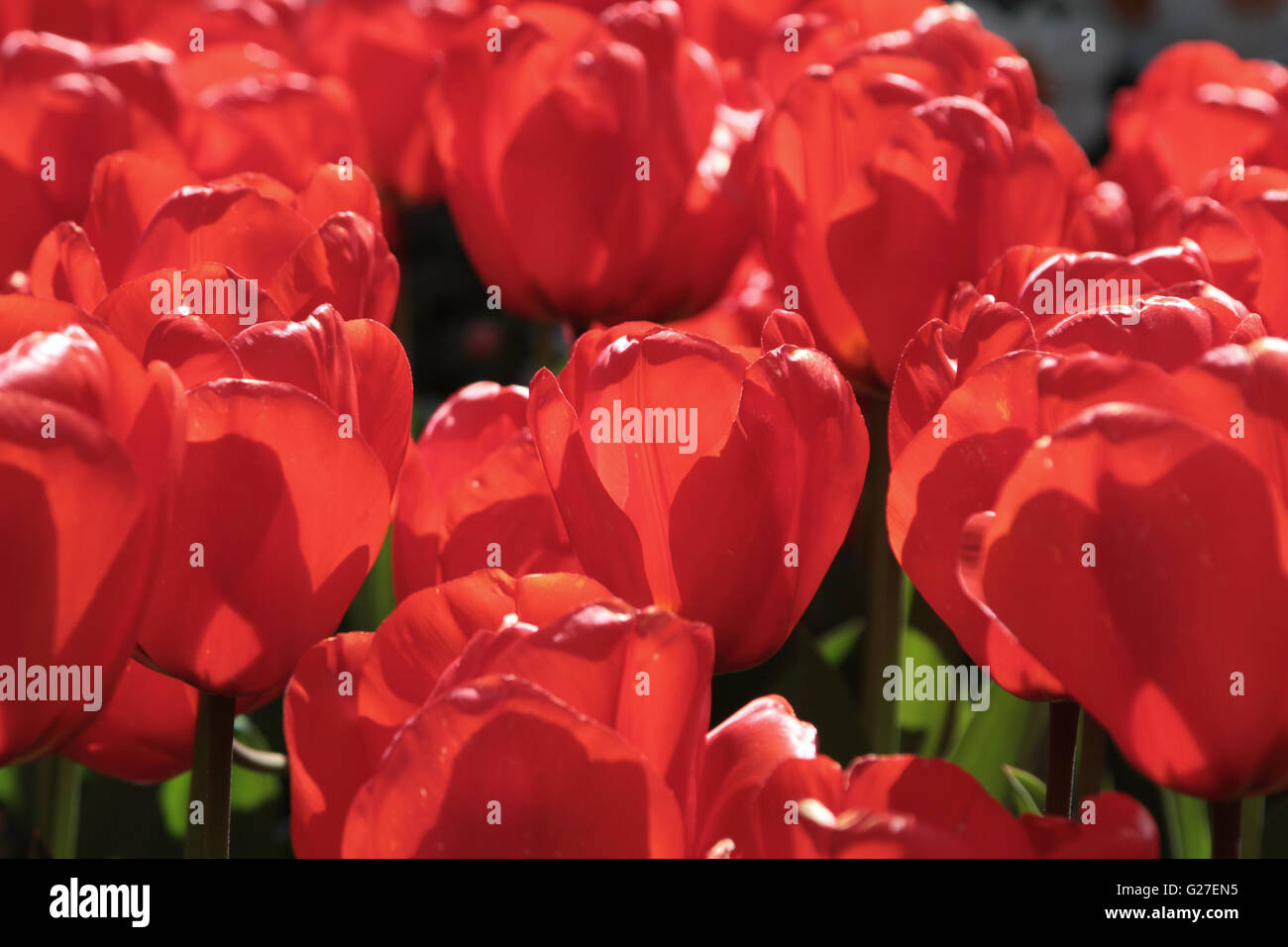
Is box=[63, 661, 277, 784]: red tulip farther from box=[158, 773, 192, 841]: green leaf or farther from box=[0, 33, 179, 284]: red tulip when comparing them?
box=[0, 33, 179, 284]: red tulip

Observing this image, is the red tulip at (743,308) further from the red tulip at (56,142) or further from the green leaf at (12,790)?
the green leaf at (12,790)

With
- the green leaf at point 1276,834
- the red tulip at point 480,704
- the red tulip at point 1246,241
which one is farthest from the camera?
the green leaf at point 1276,834

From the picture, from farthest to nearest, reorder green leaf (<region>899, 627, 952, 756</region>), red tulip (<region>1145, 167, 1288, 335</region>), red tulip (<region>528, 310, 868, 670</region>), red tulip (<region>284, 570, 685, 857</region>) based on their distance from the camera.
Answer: green leaf (<region>899, 627, 952, 756</region>) → red tulip (<region>1145, 167, 1288, 335</region>) → red tulip (<region>528, 310, 868, 670</region>) → red tulip (<region>284, 570, 685, 857</region>)

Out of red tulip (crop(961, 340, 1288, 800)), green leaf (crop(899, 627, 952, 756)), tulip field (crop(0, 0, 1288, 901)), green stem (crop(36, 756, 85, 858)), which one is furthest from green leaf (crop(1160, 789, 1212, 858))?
green stem (crop(36, 756, 85, 858))

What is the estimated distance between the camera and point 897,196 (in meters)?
0.58

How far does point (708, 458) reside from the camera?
43 centimetres

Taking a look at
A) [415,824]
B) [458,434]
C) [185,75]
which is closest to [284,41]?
[185,75]

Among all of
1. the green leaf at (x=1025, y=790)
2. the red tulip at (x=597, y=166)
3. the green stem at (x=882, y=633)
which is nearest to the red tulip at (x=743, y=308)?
the red tulip at (x=597, y=166)

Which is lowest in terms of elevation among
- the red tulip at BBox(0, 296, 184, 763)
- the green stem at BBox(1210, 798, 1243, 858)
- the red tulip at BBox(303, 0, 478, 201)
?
the green stem at BBox(1210, 798, 1243, 858)

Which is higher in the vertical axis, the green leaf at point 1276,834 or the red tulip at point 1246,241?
the red tulip at point 1246,241

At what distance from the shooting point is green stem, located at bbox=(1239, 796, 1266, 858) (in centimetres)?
58

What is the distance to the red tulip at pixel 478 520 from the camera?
0.47m
